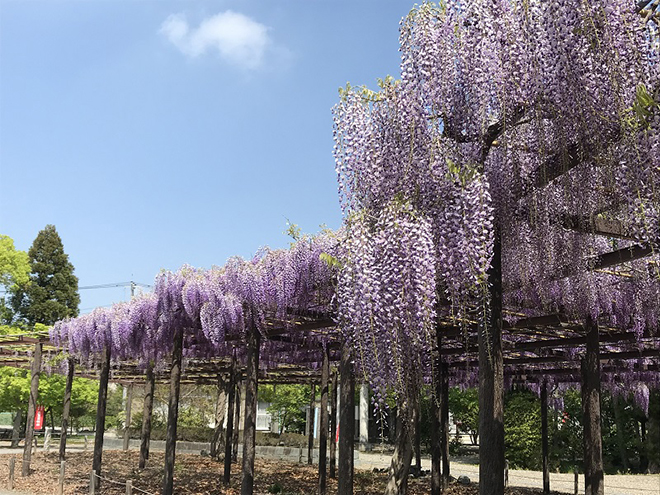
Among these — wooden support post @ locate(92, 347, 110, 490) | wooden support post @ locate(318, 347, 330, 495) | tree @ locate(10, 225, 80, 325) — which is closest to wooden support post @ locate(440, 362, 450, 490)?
wooden support post @ locate(318, 347, 330, 495)

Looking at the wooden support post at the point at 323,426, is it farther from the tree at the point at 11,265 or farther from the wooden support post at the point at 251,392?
the tree at the point at 11,265

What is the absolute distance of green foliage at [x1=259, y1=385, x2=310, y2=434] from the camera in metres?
30.6

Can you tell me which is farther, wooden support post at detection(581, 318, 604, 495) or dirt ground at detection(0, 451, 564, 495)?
dirt ground at detection(0, 451, 564, 495)

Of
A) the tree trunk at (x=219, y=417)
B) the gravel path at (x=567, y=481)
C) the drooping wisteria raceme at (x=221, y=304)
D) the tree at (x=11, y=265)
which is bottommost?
the gravel path at (x=567, y=481)

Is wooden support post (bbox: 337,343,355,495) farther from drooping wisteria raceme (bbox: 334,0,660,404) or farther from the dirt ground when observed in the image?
the dirt ground

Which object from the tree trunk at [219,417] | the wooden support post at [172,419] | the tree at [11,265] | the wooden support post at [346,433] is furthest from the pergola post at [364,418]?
the wooden support post at [346,433]

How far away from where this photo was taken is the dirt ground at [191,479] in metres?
13.0

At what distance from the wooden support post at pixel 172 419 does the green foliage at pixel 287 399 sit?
19.3m

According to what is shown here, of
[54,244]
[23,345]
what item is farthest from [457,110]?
[54,244]

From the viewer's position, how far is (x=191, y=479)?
1505 cm

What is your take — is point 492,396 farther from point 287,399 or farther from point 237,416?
point 287,399

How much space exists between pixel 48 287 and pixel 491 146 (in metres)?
43.9

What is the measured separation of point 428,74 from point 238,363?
13.2 m

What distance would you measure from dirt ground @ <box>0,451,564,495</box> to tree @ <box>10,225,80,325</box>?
23.5m
